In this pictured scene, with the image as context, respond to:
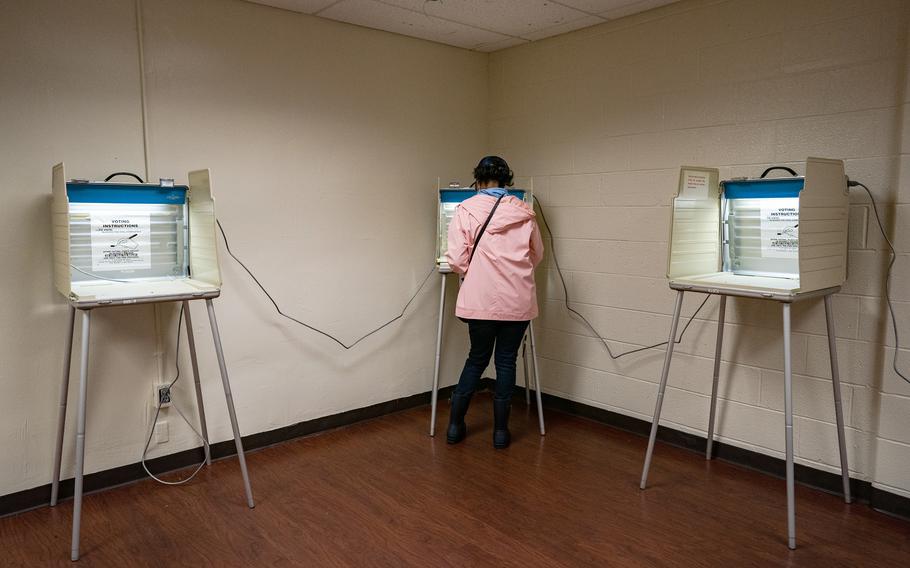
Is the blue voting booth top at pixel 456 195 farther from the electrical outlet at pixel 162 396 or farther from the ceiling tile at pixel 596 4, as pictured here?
the electrical outlet at pixel 162 396

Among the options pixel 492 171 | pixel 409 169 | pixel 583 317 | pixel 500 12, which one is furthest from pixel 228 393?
pixel 500 12

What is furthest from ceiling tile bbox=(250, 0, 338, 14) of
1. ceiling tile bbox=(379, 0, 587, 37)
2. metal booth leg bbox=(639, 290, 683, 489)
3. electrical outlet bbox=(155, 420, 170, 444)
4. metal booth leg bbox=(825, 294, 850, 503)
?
metal booth leg bbox=(825, 294, 850, 503)

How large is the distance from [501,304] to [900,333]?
1.61 meters

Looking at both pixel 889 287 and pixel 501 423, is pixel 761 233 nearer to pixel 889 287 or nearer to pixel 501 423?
pixel 889 287

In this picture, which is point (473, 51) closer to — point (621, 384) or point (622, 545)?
point (621, 384)

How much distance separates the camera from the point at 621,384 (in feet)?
11.5

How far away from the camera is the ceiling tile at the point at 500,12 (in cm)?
304

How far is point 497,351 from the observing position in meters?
3.26

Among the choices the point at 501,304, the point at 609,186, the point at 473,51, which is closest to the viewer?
the point at 501,304

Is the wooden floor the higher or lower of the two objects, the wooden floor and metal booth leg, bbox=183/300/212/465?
the lower

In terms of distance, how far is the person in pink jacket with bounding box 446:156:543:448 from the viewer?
10.0ft

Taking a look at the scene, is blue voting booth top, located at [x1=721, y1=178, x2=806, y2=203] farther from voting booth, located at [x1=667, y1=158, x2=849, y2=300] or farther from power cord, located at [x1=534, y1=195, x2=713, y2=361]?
power cord, located at [x1=534, y1=195, x2=713, y2=361]

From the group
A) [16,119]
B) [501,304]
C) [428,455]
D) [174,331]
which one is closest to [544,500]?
[428,455]

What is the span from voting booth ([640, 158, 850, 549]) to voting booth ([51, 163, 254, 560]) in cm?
186
